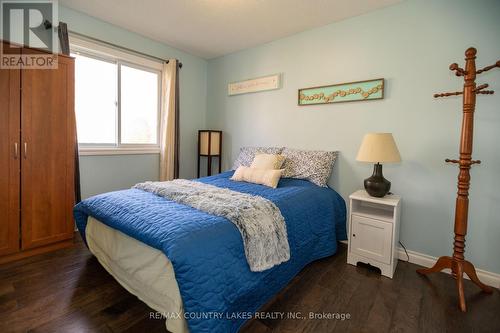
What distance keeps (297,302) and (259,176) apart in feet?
4.03

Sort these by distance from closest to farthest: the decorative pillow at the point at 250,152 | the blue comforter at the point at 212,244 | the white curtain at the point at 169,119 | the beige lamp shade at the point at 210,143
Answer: the blue comforter at the point at 212,244 < the decorative pillow at the point at 250,152 < the white curtain at the point at 169,119 < the beige lamp shade at the point at 210,143

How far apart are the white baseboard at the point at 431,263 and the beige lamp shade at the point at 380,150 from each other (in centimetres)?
99

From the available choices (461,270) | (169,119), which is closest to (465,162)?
Result: (461,270)

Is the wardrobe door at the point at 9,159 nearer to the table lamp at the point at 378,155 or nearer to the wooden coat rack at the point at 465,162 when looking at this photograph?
the table lamp at the point at 378,155

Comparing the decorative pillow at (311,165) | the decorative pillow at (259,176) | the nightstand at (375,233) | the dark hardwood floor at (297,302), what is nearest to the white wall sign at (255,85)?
the decorative pillow at (311,165)

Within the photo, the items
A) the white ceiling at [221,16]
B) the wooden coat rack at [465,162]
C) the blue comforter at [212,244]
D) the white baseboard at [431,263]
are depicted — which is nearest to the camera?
the blue comforter at [212,244]

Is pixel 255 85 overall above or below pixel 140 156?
above

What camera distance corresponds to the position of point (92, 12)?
8.98 ft

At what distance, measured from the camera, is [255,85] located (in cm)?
349

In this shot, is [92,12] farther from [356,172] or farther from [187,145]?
[356,172]

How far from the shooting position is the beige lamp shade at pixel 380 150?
208 cm

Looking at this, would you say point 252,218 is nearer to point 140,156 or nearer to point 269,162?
point 269,162

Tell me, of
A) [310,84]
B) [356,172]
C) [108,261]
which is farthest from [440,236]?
[108,261]

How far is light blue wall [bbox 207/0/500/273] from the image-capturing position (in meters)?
2.02
